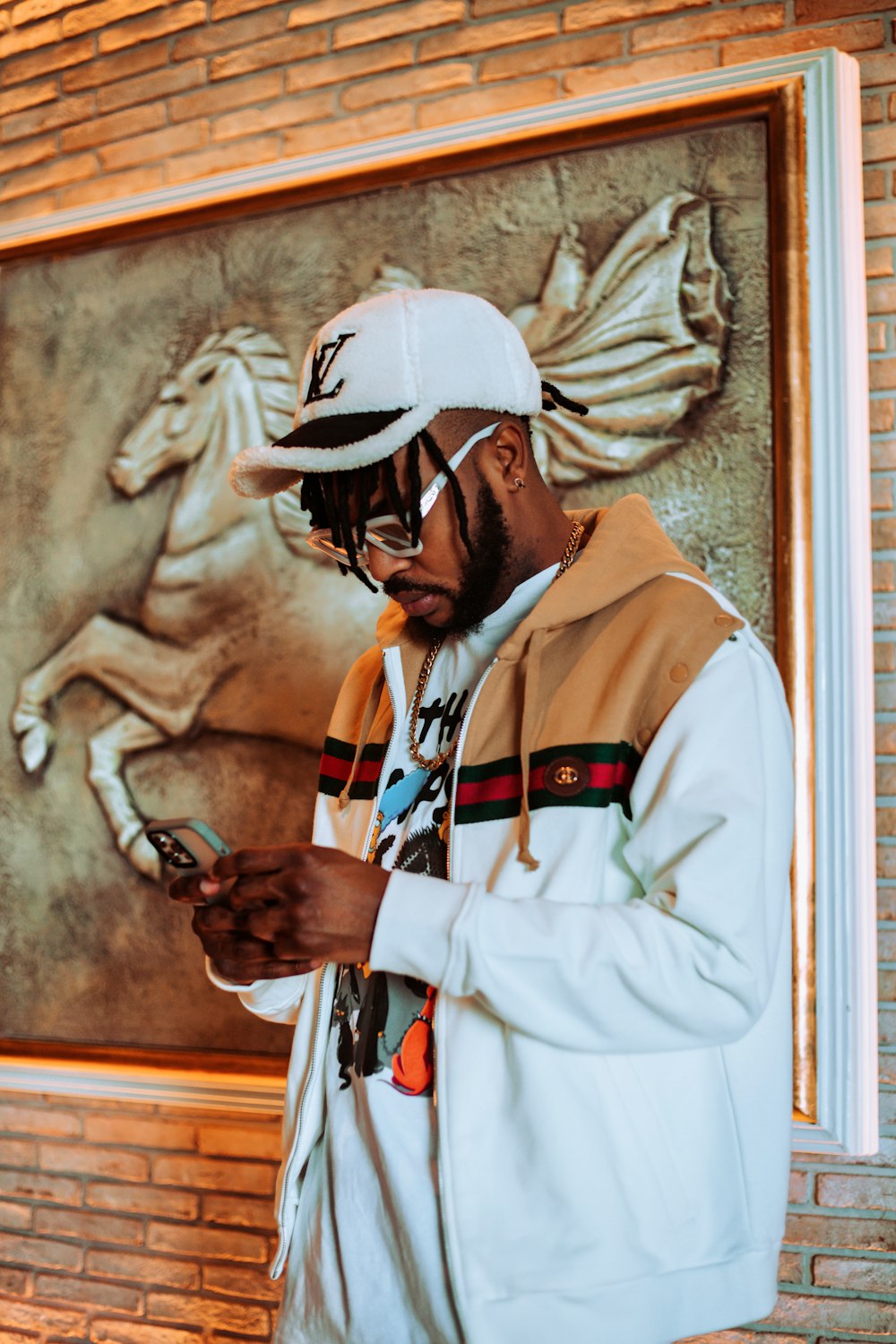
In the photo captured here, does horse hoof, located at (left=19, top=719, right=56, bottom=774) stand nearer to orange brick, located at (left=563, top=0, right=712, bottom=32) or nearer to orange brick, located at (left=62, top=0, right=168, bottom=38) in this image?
orange brick, located at (left=62, top=0, right=168, bottom=38)

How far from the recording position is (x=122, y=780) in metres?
3.16

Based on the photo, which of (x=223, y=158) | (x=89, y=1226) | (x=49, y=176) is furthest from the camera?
(x=49, y=176)

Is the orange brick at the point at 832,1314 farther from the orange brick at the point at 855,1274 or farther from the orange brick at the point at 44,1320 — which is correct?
the orange brick at the point at 44,1320

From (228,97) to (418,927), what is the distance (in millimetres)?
2776

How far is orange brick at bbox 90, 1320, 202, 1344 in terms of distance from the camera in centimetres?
299

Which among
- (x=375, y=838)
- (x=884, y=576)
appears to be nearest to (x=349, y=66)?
(x=884, y=576)

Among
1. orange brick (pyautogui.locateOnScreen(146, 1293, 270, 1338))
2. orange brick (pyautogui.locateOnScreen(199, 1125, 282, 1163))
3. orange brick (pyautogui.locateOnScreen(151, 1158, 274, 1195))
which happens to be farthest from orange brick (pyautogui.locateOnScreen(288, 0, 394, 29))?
orange brick (pyautogui.locateOnScreen(146, 1293, 270, 1338))

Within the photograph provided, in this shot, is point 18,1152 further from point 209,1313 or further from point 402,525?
point 402,525

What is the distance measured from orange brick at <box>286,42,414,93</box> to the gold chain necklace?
191 centimetres

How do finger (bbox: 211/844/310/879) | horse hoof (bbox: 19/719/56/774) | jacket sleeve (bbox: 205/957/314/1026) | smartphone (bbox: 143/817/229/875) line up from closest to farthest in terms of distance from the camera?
finger (bbox: 211/844/310/879), smartphone (bbox: 143/817/229/875), jacket sleeve (bbox: 205/957/314/1026), horse hoof (bbox: 19/719/56/774)

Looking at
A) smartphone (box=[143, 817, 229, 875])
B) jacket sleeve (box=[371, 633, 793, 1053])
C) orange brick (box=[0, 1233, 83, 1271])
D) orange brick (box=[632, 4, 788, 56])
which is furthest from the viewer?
orange brick (box=[0, 1233, 83, 1271])

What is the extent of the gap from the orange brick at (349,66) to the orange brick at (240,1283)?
3.01 meters

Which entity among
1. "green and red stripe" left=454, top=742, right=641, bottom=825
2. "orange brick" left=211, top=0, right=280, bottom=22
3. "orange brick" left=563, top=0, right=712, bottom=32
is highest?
"orange brick" left=211, top=0, right=280, bottom=22

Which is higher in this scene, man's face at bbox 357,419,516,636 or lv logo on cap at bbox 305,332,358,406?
lv logo on cap at bbox 305,332,358,406
